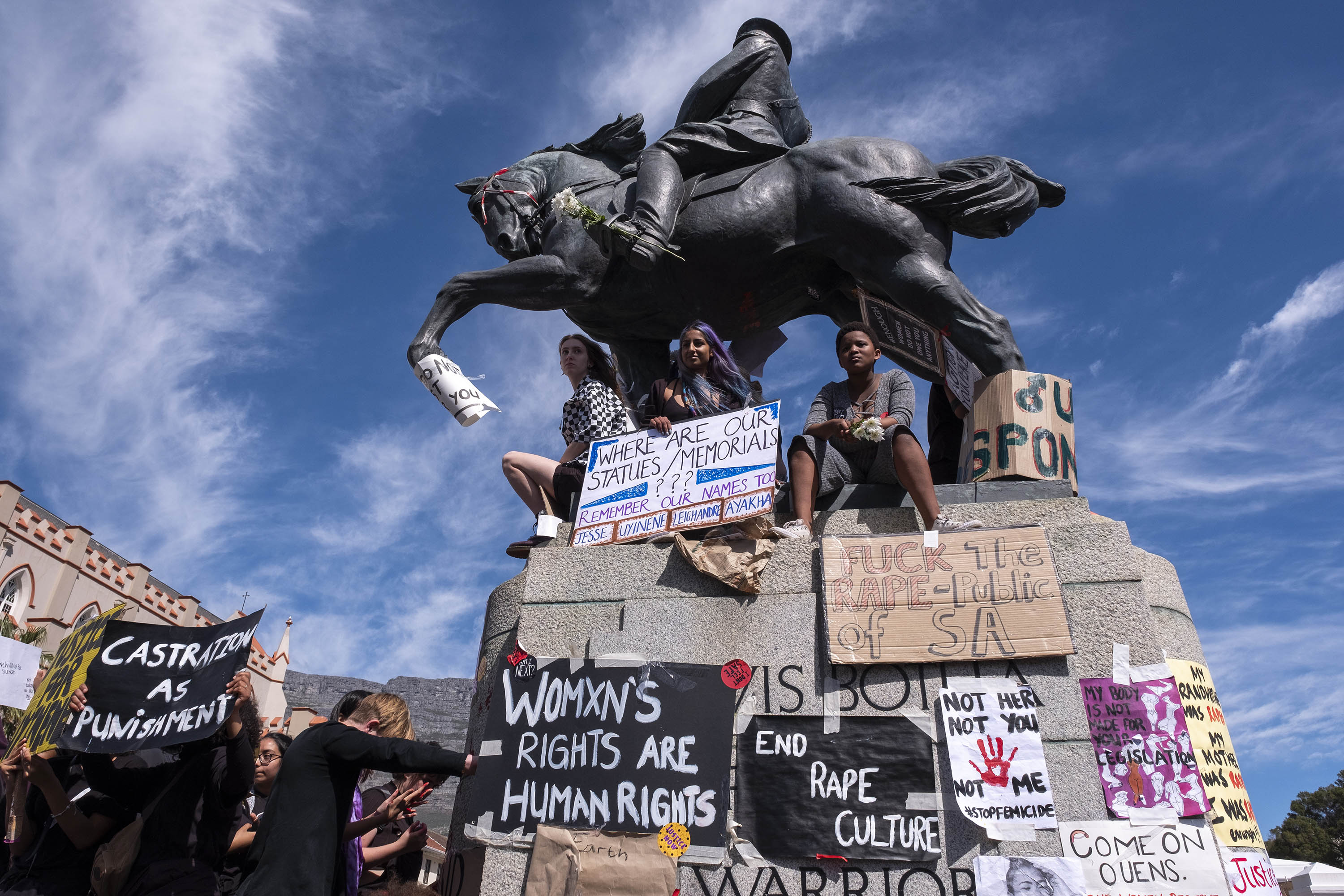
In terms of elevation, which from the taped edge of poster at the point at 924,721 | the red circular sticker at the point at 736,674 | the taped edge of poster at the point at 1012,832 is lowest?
the taped edge of poster at the point at 1012,832

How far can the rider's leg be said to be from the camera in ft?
19.5

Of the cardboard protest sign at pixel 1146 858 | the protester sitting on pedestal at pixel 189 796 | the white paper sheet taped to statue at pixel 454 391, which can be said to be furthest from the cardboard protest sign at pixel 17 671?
the cardboard protest sign at pixel 1146 858

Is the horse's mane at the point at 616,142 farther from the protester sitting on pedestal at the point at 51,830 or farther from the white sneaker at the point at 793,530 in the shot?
the protester sitting on pedestal at the point at 51,830

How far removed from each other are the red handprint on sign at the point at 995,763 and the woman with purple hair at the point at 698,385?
243 centimetres

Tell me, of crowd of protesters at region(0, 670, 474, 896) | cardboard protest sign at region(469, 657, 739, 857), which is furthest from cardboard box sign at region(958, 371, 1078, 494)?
crowd of protesters at region(0, 670, 474, 896)

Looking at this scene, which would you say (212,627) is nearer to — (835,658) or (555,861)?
(555,861)

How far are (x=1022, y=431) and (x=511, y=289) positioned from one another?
3.56 metres

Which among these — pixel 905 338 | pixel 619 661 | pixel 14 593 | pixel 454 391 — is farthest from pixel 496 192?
pixel 14 593

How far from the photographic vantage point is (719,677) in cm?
446

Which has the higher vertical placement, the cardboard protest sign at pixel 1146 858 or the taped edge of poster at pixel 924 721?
the taped edge of poster at pixel 924 721

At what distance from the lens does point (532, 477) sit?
598 cm

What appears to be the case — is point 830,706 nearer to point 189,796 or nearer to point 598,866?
point 598,866

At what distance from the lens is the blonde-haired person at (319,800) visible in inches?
121

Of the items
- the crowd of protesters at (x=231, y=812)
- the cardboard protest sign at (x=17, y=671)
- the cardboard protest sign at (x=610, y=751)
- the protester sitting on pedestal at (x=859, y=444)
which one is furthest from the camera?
the cardboard protest sign at (x=17, y=671)
